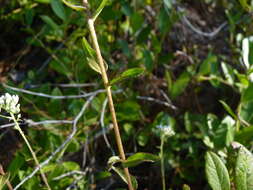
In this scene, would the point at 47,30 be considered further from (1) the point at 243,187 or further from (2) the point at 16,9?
(1) the point at 243,187

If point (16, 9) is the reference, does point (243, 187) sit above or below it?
below

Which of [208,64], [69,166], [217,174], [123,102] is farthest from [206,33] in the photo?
[217,174]

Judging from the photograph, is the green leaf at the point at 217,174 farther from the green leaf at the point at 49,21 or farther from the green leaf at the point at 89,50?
the green leaf at the point at 49,21

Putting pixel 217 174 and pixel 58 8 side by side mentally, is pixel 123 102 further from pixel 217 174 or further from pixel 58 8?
pixel 217 174

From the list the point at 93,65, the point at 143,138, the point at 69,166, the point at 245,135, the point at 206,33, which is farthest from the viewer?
the point at 206,33

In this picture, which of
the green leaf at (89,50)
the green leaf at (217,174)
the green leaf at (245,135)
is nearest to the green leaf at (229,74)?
the green leaf at (245,135)

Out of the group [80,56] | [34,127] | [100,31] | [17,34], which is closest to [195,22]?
[100,31]
